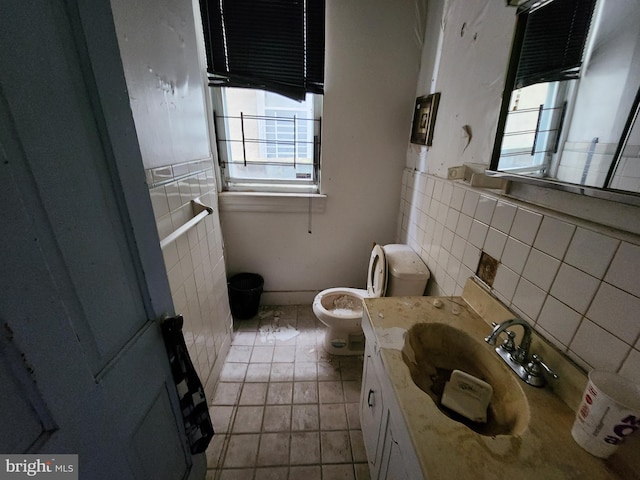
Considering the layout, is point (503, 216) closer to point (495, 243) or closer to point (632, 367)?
point (495, 243)

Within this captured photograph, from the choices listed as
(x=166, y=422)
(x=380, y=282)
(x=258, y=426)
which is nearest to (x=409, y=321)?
(x=380, y=282)

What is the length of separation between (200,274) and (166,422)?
666 millimetres

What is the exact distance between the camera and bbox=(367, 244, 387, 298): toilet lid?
1.44 metres

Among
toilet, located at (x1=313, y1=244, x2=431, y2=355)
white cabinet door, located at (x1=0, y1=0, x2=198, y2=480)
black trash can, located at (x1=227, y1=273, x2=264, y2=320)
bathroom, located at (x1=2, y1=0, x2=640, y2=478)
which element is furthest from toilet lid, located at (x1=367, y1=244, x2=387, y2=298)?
white cabinet door, located at (x1=0, y1=0, x2=198, y2=480)

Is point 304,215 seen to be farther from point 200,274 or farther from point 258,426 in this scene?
point 258,426

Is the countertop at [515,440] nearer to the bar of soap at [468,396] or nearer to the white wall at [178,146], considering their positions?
the bar of soap at [468,396]

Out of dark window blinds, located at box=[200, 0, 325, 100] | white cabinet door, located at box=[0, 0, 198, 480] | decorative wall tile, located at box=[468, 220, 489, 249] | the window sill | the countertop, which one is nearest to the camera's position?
white cabinet door, located at box=[0, 0, 198, 480]

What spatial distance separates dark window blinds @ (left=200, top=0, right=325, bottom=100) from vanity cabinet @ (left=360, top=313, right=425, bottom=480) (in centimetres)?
155

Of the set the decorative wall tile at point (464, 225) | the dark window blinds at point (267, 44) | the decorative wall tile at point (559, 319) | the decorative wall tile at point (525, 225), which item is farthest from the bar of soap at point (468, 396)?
the dark window blinds at point (267, 44)

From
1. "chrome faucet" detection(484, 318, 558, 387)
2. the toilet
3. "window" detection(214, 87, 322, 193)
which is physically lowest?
the toilet

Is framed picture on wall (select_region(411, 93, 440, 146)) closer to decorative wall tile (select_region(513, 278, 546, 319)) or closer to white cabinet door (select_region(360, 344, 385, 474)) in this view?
decorative wall tile (select_region(513, 278, 546, 319))

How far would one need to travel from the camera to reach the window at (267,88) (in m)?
1.53

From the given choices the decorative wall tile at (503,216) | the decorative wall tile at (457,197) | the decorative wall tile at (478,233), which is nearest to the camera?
the decorative wall tile at (503,216)

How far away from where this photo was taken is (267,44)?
5.20 ft
